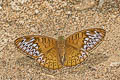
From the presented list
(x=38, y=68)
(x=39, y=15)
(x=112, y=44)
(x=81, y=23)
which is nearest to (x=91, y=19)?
(x=81, y=23)

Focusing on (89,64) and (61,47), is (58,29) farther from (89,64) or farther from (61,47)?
(89,64)

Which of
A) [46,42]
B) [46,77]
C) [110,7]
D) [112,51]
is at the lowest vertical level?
[46,77]

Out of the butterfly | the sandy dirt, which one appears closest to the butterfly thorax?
the butterfly

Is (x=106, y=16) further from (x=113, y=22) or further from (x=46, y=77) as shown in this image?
(x=46, y=77)

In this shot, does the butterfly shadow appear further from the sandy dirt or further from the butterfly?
the butterfly

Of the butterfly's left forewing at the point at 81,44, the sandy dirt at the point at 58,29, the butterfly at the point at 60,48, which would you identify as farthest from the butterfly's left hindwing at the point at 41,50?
the sandy dirt at the point at 58,29

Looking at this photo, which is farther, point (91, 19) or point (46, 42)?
point (91, 19)

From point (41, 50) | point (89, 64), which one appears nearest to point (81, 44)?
point (89, 64)

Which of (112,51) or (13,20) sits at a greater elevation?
(13,20)
